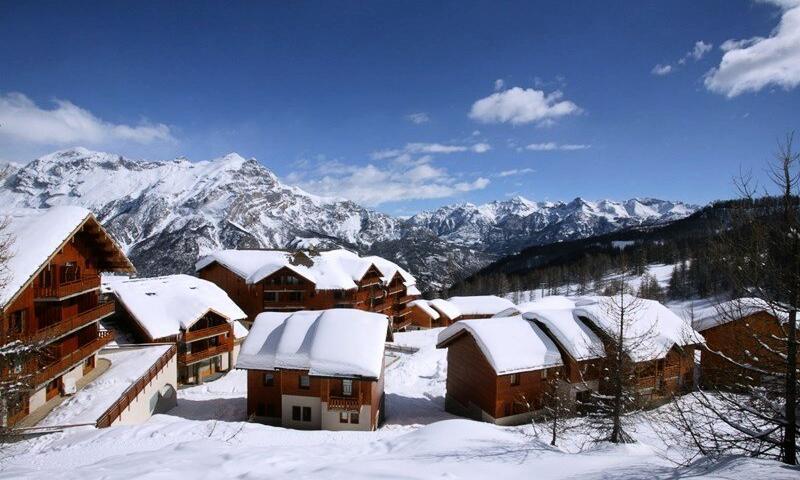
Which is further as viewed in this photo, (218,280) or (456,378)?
(218,280)

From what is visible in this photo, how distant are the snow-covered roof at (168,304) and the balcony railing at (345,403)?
18711 mm

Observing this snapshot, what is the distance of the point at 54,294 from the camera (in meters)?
22.5

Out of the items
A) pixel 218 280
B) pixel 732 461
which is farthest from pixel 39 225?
pixel 218 280

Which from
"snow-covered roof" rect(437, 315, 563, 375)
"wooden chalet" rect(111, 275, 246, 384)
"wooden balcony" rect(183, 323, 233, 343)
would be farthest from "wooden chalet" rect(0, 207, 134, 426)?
"snow-covered roof" rect(437, 315, 563, 375)

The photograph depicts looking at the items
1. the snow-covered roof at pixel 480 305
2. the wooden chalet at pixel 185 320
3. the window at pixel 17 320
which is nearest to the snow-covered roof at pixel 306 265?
the wooden chalet at pixel 185 320

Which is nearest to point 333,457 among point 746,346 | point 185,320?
point 746,346

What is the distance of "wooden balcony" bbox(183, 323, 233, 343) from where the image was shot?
37562 millimetres

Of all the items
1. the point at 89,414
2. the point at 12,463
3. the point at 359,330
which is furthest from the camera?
the point at 359,330

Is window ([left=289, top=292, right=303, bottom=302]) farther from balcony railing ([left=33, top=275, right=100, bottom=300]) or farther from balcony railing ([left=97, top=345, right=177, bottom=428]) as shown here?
balcony railing ([left=33, top=275, right=100, bottom=300])

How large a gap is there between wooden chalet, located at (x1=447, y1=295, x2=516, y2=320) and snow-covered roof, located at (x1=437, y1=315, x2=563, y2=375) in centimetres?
4679

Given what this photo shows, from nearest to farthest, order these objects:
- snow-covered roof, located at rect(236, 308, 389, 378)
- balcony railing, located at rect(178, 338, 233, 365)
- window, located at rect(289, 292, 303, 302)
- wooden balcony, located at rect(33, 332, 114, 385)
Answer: wooden balcony, located at rect(33, 332, 114, 385), snow-covered roof, located at rect(236, 308, 389, 378), balcony railing, located at rect(178, 338, 233, 365), window, located at rect(289, 292, 303, 302)

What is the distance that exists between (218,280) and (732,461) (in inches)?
2358

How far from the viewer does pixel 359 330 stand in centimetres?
2808

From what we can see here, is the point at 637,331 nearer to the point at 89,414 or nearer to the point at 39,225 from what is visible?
the point at 89,414
